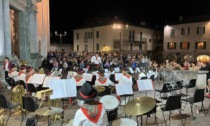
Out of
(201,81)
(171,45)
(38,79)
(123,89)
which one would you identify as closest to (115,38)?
(171,45)

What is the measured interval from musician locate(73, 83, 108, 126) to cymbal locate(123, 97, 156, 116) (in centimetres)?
142

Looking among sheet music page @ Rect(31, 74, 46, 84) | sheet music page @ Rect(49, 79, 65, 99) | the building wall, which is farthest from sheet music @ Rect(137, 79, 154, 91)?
the building wall

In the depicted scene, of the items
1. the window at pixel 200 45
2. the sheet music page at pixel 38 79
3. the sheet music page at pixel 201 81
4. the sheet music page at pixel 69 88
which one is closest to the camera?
the sheet music page at pixel 69 88

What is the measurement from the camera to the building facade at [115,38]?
4238 cm

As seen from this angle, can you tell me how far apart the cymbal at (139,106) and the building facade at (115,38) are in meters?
35.3

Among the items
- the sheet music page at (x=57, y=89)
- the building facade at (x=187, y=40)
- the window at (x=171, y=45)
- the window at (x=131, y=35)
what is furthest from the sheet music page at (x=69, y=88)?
the window at (x=171, y=45)

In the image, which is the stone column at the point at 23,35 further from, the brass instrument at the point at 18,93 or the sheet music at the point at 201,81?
the sheet music at the point at 201,81

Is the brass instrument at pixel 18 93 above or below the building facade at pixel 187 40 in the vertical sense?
below

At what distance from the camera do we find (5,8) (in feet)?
42.9

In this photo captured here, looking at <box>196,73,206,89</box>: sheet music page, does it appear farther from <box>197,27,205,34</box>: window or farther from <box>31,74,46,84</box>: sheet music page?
<box>197,27,205,34</box>: window

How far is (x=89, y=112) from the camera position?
124 inches

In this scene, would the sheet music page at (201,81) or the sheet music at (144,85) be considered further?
the sheet music page at (201,81)

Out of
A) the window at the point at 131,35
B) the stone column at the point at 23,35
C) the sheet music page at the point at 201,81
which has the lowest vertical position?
the sheet music page at the point at 201,81

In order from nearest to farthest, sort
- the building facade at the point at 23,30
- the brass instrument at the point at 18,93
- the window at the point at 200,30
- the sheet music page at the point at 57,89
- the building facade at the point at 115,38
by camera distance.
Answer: the sheet music page at the point at 57,89
the brass instrument at the point at 18,93
the building facade at the point at 23,30
the window at the point at 200,30
the building facade at the point at 115,38
